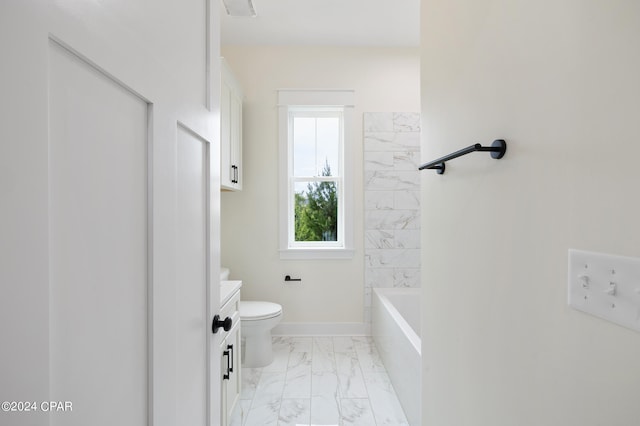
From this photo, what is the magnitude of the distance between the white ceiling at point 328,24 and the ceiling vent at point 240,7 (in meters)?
0.60

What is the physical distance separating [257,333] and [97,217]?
2258mm

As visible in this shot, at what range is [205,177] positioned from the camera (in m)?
1.01

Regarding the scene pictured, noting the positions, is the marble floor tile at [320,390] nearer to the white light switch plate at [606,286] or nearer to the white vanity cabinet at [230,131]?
the white vanity cabinet at [230,131]

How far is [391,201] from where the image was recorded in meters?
3.30

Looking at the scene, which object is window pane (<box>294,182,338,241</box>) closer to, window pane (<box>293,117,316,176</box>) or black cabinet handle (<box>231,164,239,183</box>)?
window pane (<box>293,117,316,176</box>)

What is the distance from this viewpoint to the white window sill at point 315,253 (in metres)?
3.29

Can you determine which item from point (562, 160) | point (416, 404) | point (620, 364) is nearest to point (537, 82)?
point (562, 160)

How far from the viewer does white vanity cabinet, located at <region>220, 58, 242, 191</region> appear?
2518 mm

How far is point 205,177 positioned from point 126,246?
1.45 feet

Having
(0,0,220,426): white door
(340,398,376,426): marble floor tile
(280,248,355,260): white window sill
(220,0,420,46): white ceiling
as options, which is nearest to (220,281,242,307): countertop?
(0,0,220,426): white door

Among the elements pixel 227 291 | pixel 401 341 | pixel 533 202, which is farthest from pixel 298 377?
pixel 533 202

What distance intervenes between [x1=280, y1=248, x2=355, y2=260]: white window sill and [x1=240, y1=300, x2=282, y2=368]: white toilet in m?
0.69

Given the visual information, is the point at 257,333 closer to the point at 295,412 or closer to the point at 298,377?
the point at 298,377

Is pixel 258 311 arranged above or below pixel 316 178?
below
